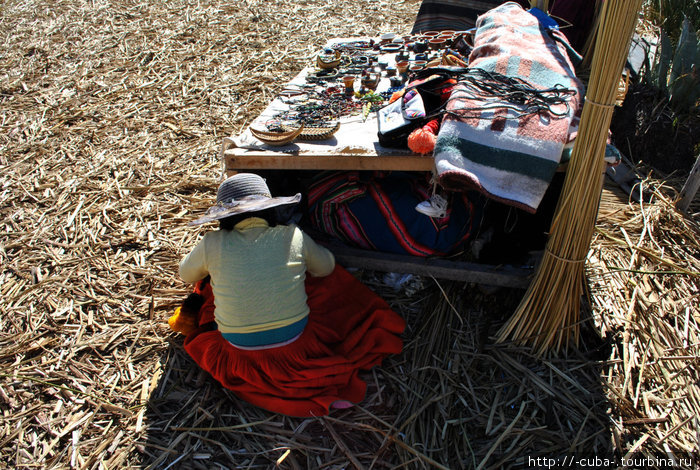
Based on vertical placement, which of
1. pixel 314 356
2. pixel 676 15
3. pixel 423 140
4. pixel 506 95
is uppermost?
pixel 676 15

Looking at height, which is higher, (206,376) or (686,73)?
(686,73)

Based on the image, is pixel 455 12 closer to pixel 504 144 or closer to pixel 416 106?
pixel 416 106

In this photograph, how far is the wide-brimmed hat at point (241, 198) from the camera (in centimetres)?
234

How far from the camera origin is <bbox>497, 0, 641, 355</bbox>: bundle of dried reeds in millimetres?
1962

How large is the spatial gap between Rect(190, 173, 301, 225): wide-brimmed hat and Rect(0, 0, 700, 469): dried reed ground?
0.86m

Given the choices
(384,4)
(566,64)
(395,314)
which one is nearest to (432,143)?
(395,314)

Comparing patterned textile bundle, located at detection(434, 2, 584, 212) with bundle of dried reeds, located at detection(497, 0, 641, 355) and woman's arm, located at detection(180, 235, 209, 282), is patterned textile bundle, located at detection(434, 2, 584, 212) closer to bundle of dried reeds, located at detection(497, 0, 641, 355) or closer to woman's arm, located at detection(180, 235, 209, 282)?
bundle of dried reeds, located at detection(497, 0, 641, 355)

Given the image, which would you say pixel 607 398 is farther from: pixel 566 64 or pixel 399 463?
pixel 566 64

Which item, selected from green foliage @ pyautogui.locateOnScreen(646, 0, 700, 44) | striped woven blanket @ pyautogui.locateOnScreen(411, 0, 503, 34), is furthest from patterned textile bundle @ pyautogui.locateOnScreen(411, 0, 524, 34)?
green foliage @ pyautogui.locateOnScreen(646, 0, 700, 44)

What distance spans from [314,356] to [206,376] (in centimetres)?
58

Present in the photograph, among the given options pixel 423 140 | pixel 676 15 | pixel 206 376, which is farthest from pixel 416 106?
pixel 676 15

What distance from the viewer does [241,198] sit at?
96.3 inches

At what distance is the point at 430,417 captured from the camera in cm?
232

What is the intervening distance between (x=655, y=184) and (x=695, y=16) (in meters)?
2.06
